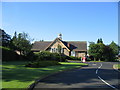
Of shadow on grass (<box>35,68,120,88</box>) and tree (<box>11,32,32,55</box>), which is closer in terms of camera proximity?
shadow on grass (<box>35,68,120,88</box>)

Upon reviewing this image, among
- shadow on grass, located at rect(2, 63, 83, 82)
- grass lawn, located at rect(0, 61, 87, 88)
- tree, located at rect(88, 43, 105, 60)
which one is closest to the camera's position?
grass lawn, located at rect(0, 61, 87, 88)

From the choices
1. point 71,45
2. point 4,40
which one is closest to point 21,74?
point 4,40

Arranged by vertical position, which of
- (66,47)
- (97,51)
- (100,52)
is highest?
(66,47)

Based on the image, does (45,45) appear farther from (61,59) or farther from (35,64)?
(35,64)

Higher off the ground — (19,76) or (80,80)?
(19,76)

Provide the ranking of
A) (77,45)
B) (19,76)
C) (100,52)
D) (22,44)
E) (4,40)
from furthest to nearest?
(77,45) → (100,52) → (4,40) → (22,44) → (19,76)

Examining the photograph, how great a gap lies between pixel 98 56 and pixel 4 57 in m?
35.2

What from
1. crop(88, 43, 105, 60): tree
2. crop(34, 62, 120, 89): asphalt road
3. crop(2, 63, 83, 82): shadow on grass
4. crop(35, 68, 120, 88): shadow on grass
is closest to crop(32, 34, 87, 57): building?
crop(88, 43, 105, 60): tree

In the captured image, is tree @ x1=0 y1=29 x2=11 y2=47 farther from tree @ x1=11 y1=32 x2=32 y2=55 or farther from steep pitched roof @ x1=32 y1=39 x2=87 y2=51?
steep pitched roof @ x1=32 y1=39 x2=87 y2=51

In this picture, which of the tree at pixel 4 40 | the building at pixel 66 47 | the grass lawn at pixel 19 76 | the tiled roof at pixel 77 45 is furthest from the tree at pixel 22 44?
the grass lawn at pixel 19 76

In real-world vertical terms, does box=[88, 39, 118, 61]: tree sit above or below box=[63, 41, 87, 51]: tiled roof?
below

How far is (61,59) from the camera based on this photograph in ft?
162

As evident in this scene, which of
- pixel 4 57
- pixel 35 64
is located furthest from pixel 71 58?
pixel 35 64

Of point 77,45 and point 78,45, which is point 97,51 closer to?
point 78,45
